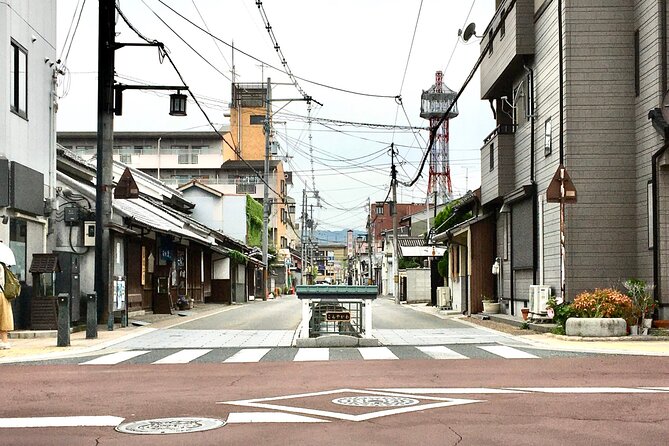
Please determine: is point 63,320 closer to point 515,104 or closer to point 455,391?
point 455,391

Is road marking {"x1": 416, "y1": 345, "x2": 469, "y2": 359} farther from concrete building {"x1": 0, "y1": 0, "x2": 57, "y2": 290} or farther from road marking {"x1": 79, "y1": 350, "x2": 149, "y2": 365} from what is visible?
concrete building {"x1": 0, "y1": 0, "x2": 57, "y2": 290}

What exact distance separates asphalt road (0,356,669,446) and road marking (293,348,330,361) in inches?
35.8

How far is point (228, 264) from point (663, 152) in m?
32.0

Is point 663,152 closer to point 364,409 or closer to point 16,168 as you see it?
point 364,409

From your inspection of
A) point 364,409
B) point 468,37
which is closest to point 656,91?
point 468,37

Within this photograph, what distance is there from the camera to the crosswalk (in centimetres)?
1542

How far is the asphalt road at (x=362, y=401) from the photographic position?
304 inches

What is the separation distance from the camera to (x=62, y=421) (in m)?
8.66

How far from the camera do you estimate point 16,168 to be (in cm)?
2017

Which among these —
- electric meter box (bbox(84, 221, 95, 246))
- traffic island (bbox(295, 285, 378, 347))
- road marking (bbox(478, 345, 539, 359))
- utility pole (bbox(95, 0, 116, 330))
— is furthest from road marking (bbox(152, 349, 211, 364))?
electric meter box (bbox(84, 221, 95, 246))

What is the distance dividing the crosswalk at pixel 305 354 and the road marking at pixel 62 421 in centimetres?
603

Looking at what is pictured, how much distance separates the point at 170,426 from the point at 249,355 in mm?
8010

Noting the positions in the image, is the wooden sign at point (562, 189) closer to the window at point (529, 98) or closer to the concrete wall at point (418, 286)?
the window at point (529, 98)

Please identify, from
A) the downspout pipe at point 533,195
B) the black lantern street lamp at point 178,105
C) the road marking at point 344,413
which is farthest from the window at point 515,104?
the road marking at point 344,413
